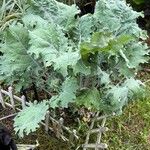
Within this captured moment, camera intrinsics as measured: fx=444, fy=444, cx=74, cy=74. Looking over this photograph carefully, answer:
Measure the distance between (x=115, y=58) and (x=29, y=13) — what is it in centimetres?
71

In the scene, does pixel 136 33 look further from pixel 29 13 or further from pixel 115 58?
pixel 29 13

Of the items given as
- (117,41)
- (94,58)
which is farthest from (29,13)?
(117,41)

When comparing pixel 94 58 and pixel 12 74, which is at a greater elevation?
pixel 94 58

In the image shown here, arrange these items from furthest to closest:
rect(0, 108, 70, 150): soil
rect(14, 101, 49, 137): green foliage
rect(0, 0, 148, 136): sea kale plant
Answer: rect(0, 108, 70, 150): soil → rect(14, 101, 49, 137): green foliage → rect(0, 0, 148, 136): sea kale plant

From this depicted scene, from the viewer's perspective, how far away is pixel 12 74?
3.04 m

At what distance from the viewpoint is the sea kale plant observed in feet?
8.79

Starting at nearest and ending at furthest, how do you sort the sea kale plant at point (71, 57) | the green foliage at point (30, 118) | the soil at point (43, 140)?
the sea kale plant at point (71, 57)
the green foliage at point (30, 118)
the soil at point (43, 140)

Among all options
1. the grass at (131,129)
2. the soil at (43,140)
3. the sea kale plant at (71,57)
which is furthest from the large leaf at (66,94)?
the grass at (131,129)

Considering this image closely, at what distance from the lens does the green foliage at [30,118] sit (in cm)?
279

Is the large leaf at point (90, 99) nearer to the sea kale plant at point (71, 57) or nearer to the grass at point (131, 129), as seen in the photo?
the sea kale plant at point (71, 57)

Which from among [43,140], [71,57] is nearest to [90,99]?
[71,57]

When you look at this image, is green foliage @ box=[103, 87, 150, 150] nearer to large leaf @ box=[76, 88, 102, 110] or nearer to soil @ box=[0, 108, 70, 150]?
soil @ box=[0, 108, 70, 150]

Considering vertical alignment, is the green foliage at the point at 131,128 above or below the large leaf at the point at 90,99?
below

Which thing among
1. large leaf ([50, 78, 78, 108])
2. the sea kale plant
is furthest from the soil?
large leaf ([50, 78, 78, 108])
